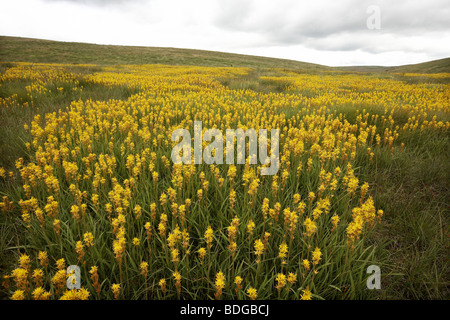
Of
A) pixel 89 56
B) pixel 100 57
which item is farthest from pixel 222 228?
pixel 89 56

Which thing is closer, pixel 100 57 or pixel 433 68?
pixel 100 57

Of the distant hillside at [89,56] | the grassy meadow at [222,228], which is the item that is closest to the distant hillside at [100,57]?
the distant hillside at [89,56]

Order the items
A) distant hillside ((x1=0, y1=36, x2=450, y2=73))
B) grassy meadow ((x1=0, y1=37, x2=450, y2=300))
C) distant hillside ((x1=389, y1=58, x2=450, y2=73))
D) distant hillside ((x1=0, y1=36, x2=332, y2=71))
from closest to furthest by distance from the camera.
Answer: grassy meadow ((x1=0, y1=37, x2=450, y2=300))
distant hillside ((x1=0, y1=36, x2=332, y2=71))
distant hillside ((x1=0, y1=36, x2=450, y2=73))
distant hillside ((x1=389, y1=58, x2=450, y2=73))

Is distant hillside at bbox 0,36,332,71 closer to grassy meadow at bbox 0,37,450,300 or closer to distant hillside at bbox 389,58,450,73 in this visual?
distant hillside at bbox 389,58,450,73

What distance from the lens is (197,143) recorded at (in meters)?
3.78

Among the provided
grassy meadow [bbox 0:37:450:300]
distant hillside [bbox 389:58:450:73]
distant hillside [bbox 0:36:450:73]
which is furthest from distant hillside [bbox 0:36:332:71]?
grassy meadow [bbox 0:37:450:300]

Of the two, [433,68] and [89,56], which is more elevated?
[89,56]

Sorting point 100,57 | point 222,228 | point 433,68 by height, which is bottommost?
point 222,228

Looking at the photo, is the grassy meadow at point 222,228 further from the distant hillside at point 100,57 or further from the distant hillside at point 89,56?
the distant hillside at point 89,56

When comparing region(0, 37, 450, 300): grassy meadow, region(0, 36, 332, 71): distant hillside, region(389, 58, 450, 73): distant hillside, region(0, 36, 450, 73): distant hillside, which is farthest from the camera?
region(389, 58, 450, 73): distant hillside

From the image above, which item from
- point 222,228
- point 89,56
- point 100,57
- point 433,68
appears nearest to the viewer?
point 222,228

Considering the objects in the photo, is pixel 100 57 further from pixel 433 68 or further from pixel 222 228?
pixel 433 68
